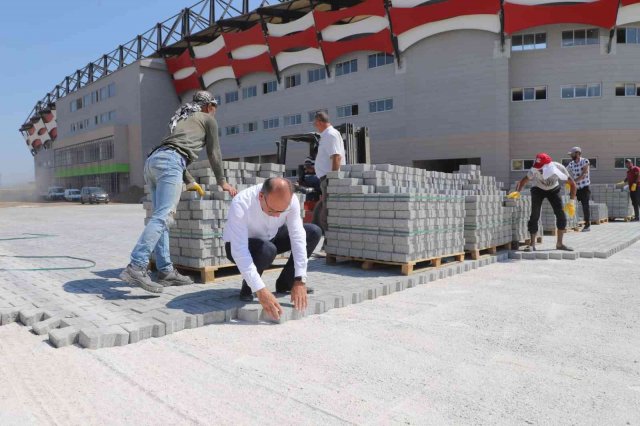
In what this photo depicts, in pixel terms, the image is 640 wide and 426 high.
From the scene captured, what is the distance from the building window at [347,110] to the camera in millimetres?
32031

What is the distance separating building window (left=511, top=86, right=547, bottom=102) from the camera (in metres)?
26.0

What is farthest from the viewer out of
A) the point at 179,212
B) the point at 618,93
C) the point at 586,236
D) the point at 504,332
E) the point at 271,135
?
the point at 271,135

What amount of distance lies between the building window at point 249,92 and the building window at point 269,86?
878 mm

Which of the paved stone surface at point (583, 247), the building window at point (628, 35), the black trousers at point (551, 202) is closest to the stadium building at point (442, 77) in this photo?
the building window at point (628, 35)

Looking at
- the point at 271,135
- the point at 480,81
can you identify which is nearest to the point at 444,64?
the point at 480,81

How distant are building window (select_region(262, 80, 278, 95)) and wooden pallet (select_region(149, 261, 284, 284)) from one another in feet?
109

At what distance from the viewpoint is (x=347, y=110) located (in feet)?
107

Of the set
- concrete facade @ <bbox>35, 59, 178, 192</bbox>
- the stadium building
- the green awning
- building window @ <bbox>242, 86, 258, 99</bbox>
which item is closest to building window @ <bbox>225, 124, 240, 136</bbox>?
the stadium building

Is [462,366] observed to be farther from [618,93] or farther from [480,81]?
[618,93]

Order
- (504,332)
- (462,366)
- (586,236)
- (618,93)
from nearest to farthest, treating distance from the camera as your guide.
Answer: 1. (462,366)
2. (504,332)
3. (586,236)
4. (618,93)

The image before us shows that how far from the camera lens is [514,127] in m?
26.5

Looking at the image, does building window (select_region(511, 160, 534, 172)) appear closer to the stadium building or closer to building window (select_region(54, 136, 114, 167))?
the stadium building

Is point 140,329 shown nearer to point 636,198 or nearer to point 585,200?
point 585,200

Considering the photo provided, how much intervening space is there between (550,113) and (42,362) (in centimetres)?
2793
